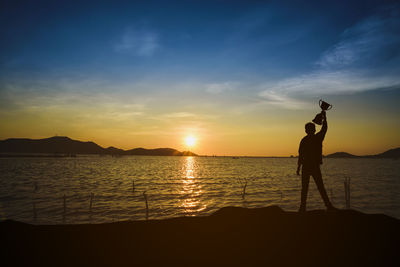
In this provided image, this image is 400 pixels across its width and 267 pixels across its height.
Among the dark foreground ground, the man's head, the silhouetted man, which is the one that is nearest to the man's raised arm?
the silhouetted man

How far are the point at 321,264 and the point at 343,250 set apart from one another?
1.05 metres

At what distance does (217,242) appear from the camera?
6234 mm

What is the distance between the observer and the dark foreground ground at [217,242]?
5309 mm

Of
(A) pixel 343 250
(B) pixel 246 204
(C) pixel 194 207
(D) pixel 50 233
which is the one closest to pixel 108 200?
(C) pixel 194 207

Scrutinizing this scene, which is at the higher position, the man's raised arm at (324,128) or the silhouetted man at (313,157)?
the man's raised arm at (324,128)

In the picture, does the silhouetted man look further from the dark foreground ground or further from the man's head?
the dark foreground ground

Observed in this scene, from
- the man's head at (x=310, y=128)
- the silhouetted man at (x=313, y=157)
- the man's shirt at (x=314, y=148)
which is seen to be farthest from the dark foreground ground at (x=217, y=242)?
the man's head at (x=310, y=128)

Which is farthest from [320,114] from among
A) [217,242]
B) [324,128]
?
[217,242]

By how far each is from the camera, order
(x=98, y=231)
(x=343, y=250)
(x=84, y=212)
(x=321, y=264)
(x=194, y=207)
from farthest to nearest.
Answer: (x=194, y=207), (x=84, y=212), (x=98, y=231), (x=343, y=250), (x=321, y=264)

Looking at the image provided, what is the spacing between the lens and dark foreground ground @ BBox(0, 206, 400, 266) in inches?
209

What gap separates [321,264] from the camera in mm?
5109

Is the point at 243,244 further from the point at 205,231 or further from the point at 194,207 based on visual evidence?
the point at 194,207

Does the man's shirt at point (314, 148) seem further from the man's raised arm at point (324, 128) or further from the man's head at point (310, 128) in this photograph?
the man's head at point (310, 128)

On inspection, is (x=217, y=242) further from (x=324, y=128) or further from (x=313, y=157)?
(x=324, y=128)
